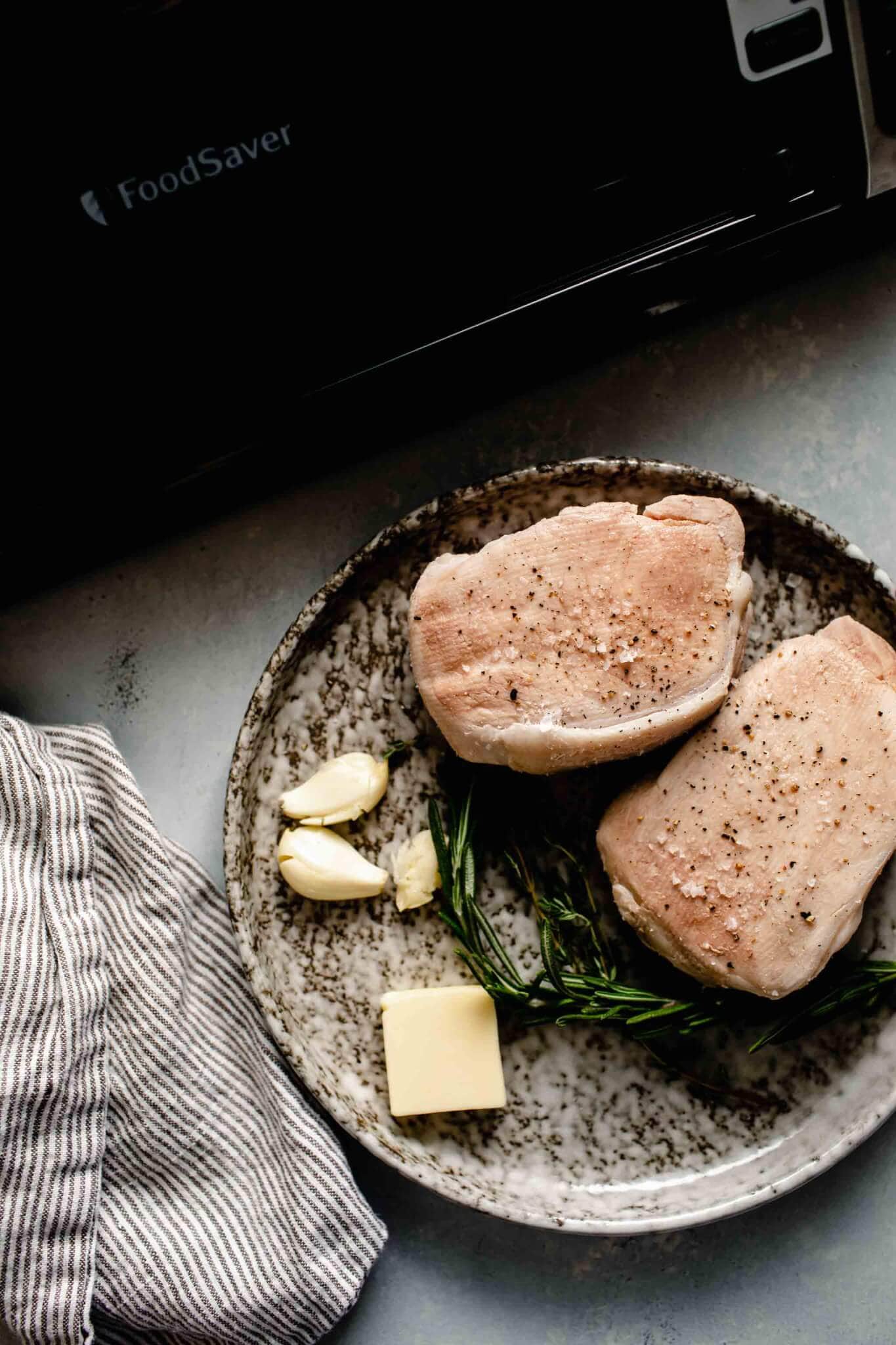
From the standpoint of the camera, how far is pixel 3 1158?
1032mm

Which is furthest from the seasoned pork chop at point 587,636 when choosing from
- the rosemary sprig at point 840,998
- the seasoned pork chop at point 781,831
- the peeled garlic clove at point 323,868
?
the rosemary sprig at point 840,998

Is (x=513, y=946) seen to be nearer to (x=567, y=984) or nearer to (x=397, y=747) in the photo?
(x=567, y=984)

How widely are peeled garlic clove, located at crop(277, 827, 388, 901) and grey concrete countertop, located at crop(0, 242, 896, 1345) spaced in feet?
0.42

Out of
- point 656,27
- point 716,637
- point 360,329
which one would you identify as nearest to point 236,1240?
point 716,637

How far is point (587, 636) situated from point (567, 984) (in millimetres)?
322

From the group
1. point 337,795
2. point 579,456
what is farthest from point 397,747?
point 579,456

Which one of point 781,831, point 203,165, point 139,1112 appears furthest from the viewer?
point 139,1112

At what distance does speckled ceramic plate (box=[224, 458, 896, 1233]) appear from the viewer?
109cm

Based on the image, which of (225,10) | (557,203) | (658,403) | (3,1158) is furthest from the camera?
(658,403)

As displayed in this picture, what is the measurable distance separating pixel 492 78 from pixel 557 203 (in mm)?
110

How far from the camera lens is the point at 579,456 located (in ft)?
3.85

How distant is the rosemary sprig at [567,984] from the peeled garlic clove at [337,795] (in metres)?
0.07

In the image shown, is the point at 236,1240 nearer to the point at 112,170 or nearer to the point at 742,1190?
the point at 742,1190

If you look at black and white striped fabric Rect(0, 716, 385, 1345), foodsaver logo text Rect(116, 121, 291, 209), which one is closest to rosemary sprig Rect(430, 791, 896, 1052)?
black and white striped fabric Rect(0, 716, 385, 1345)
